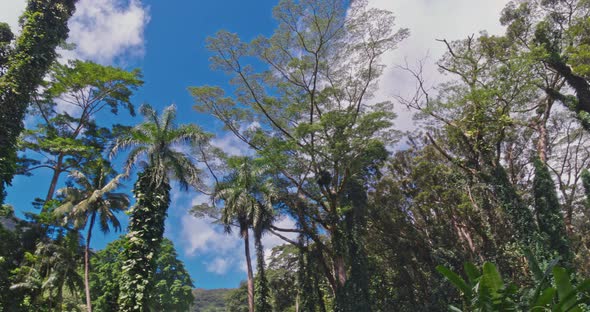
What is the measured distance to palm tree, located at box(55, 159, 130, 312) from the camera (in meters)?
16.7

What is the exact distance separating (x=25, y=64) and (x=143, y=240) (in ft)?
24.2

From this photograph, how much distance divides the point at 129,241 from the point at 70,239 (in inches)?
280

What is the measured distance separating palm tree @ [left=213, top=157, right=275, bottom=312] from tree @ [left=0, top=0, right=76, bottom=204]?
30.3ft

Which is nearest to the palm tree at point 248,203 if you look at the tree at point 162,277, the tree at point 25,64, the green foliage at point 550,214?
the tree at point 25,64

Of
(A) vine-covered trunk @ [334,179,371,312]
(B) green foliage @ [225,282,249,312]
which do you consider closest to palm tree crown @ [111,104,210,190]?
(A) vine-covered trunk @ [334,179,371,312]

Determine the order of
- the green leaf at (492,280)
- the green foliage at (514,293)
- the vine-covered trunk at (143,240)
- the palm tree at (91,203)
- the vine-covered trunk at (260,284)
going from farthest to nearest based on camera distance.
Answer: the vine-covered trunk at (260,284)
the palm tree at (91,203)
the vine-covered trunk at (143,240)
the green leaf at (492,280)
the green foliage at (514,293)

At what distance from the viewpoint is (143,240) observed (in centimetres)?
1195

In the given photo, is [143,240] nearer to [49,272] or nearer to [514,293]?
[49,272]

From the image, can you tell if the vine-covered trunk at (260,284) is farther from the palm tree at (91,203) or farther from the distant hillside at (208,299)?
the distant hillside at (208,299)

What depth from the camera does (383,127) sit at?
18922 mm

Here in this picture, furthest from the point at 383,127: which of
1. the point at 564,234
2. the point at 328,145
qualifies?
the point at 564,234

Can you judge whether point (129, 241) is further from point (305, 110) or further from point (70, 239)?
point (305, 110)

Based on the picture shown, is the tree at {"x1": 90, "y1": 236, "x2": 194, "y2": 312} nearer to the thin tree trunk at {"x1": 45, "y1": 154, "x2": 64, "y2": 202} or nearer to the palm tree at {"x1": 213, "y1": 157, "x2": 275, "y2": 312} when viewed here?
the thin tree trunk at {"x1": 45, "y1": 154, "x2": 64, "y2": 202}

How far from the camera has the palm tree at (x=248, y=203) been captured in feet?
59.8
